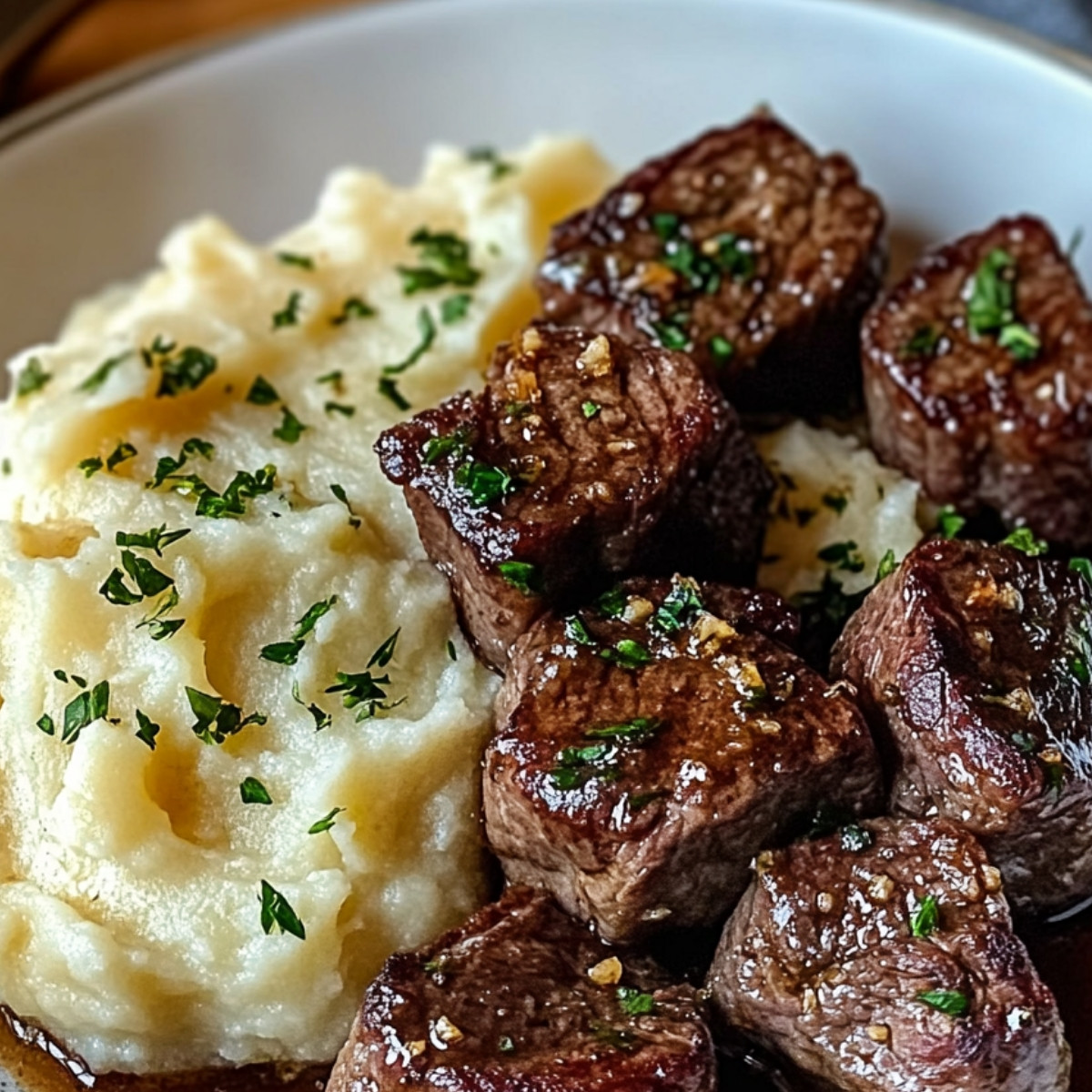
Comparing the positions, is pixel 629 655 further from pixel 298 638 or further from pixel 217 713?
pixel 217 713

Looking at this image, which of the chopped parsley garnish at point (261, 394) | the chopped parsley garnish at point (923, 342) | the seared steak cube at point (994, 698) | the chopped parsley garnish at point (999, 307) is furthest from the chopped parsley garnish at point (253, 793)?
the chopped parsley garnish at point (999, 307)

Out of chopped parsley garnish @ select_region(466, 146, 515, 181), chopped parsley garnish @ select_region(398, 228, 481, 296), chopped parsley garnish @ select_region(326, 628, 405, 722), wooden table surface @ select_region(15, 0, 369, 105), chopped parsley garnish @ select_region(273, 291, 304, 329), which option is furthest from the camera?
wooden table surface @ select_region(15, 0, 369, 105)

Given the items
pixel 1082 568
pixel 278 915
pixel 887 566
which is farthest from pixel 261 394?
pixel 1082 568

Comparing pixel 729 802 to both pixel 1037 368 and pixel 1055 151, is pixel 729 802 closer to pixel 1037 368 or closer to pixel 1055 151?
pixel 1037 368

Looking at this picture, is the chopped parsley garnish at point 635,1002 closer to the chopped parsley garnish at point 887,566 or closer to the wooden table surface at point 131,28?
the chopped parsley garnish at point 887,566

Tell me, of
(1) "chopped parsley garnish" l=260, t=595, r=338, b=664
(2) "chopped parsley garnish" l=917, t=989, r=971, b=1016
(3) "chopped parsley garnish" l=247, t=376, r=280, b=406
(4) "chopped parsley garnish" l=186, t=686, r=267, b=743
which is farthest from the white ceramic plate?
(2) "chopped parsley garnish" l=917, t=989, r=971, b=1016

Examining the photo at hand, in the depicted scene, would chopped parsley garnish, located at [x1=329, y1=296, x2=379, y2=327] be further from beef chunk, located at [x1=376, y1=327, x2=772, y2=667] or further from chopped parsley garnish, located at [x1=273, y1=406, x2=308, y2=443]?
beef chunk, located at [x1=376, y1=327, x2=772, y2=667]
